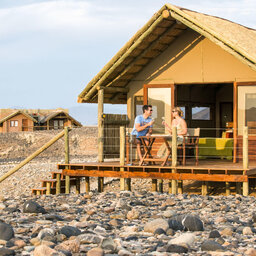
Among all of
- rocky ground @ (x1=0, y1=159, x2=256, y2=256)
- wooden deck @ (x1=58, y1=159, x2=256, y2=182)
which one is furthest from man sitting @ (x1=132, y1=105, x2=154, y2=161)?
rocky ground @ (x1=0, y1=159, x2=256, y2=256)

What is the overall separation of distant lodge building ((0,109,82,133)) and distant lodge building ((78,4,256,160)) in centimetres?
3964

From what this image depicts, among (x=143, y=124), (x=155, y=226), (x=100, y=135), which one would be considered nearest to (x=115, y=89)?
(x=100, y=135)

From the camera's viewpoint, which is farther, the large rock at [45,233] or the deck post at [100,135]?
the deck post at [100,135]

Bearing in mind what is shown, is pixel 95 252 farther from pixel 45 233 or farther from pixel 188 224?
pixel 188 224

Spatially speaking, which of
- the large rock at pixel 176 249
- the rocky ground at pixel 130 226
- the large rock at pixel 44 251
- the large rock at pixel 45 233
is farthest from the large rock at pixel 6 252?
the large rock at pixel 176 249

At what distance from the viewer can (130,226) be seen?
7.83 m

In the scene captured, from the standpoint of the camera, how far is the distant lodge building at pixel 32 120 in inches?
2173

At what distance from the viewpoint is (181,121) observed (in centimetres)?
1232

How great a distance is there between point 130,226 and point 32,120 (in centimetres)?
4853

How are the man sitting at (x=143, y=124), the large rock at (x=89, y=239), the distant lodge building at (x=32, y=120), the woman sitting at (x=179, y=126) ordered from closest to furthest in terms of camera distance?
the large rock at (x=89, y=239)
the woman sitting at (x=179, y=126)
the man sitting at (x=143, y=124)
the distant lodge building at (x=32, y=120)

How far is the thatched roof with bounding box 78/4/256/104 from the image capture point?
1285 cm

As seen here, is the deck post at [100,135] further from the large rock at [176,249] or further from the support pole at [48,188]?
the large rock at [176,249]

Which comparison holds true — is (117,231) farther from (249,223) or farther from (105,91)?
(105,91)

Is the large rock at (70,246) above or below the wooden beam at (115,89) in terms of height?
below
